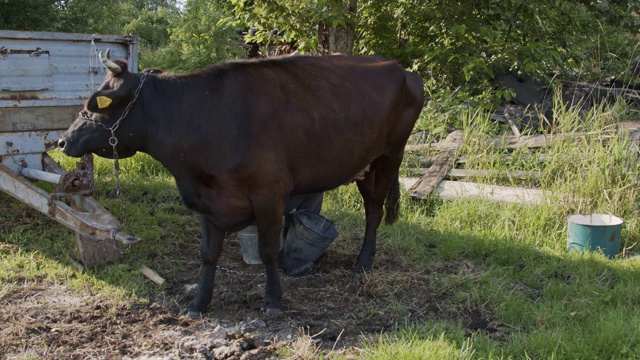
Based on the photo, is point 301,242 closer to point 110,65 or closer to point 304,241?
point 304,241

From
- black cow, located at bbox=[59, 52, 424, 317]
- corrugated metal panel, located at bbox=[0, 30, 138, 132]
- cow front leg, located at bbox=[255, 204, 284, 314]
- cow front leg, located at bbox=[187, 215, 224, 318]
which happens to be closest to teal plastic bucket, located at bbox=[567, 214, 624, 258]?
black cow, located at bbox=[59, 52, 424, 317]

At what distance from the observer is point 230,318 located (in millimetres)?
4082

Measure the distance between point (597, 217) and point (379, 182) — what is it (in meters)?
2.17

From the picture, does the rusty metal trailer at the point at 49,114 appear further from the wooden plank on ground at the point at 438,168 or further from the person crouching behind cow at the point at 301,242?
the wooden plank on ground at the point at 438,168

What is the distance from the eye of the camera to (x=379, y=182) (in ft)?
16.7

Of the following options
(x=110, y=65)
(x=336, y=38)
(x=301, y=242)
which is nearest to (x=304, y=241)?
(x=301, y=242)

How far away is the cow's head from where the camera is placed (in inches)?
150

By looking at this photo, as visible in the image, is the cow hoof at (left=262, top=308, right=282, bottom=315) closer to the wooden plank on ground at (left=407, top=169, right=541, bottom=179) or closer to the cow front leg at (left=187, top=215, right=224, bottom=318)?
the cow front leg at (left=187, top=215, right=224, bottom=318)

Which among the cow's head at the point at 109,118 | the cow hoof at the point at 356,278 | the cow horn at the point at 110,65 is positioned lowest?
the cow hoof at the point at 356,278

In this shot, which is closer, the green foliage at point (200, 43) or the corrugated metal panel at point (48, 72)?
the corrugated metal panel at point (48, 72)

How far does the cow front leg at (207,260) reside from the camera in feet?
13.6

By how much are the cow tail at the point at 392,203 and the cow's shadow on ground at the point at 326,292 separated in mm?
210

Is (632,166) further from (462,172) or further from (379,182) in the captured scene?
(379,182)

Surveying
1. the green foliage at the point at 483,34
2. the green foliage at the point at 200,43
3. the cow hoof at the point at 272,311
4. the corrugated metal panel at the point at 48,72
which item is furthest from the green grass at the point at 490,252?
the green foliage at the point at 200,43
